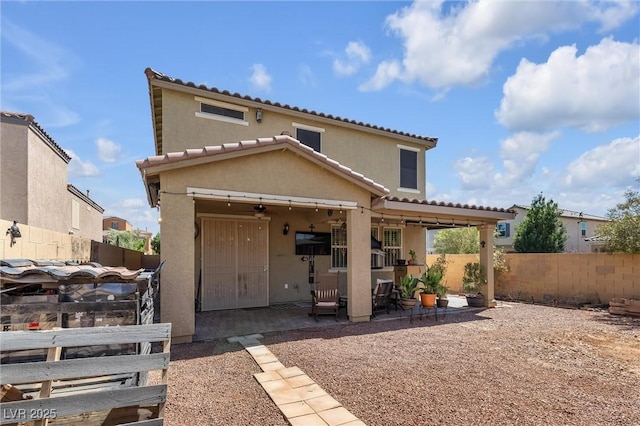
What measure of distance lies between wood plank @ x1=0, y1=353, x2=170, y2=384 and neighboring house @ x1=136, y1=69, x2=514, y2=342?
13.9ft

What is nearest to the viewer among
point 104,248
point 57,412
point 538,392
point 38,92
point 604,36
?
point 57,412

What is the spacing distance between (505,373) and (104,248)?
542 inches

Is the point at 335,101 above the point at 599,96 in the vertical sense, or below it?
above

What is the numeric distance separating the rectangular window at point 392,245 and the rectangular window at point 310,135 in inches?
176

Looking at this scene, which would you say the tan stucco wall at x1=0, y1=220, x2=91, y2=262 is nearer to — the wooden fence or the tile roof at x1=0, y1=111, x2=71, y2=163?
the wooden fence

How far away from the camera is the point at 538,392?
5004 mm

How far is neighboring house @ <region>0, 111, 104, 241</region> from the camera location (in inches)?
511

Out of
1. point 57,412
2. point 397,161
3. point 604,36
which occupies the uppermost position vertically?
point 604,36

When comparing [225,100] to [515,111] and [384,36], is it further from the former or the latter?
[515,111]

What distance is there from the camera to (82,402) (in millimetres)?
2924

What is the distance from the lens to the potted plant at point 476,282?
41.4 ft

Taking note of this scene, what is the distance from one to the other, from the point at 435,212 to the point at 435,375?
615cm

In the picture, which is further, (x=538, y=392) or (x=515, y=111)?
(x=515, y=111)

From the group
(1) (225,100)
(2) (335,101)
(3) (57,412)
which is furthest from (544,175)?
(3) (57,412)
